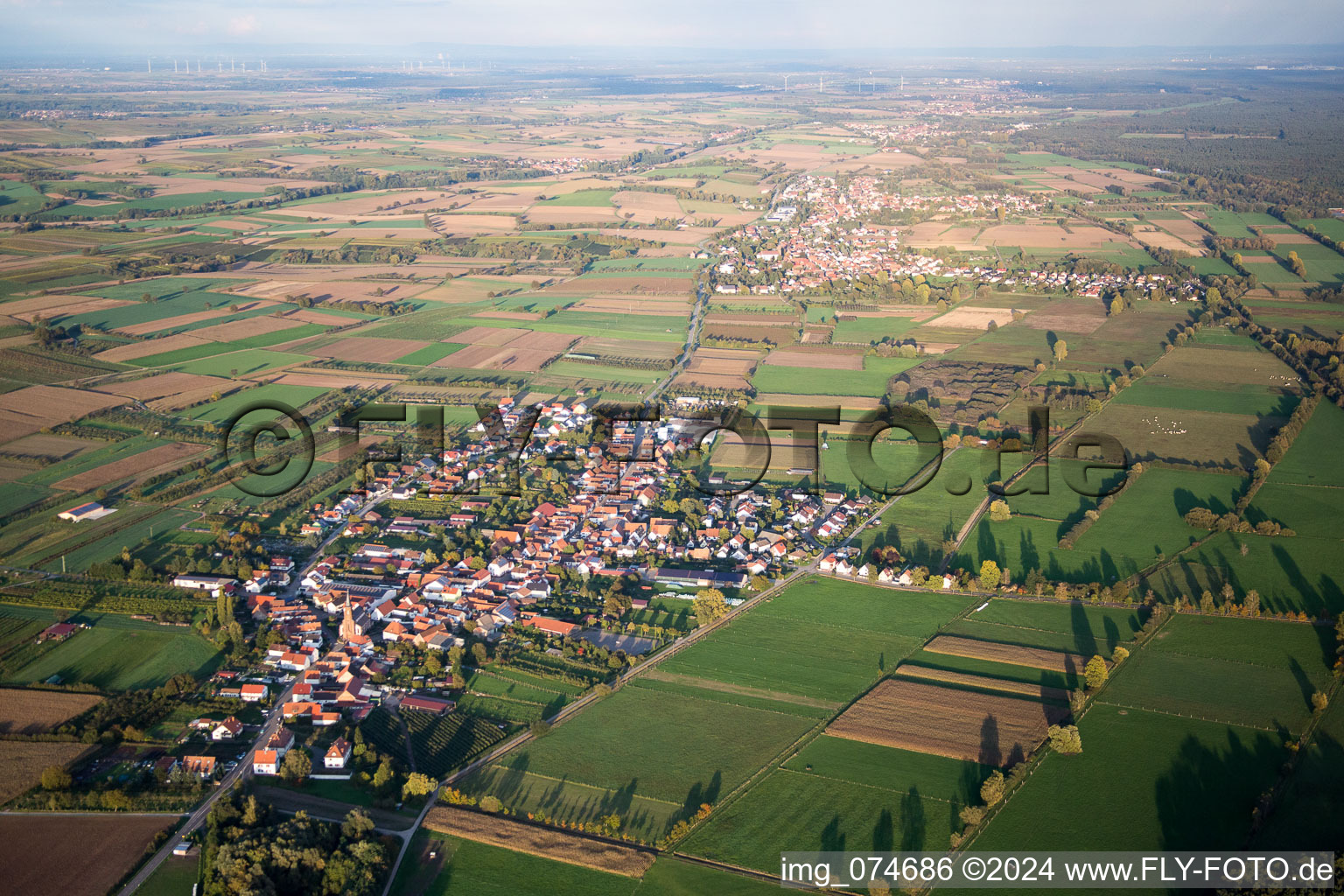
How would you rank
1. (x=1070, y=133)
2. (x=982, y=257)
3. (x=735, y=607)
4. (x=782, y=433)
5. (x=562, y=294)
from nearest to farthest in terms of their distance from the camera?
(x=735, y=607), (x=782, y=433), (x=562, y=294), (x=982, y=257), (x=1070, y=133)

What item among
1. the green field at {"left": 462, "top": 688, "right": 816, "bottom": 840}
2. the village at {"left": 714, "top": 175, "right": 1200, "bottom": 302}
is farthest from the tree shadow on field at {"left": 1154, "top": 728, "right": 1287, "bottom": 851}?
the village at {"left": 714, "top": 175, "right": 1200, "bottom": 302}

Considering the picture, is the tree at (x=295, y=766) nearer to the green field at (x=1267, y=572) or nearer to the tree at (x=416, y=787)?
the tree at (x=416, y=787)

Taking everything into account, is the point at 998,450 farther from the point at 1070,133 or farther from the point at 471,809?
the point at 1070,133

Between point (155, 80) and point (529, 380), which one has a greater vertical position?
point (155, 80)

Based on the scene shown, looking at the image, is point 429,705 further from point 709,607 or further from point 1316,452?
point 1316,452

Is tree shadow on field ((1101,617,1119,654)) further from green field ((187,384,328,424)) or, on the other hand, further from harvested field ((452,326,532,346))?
harvested field ((452,326,532,346))

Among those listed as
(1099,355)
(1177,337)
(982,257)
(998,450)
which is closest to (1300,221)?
(982,257)
